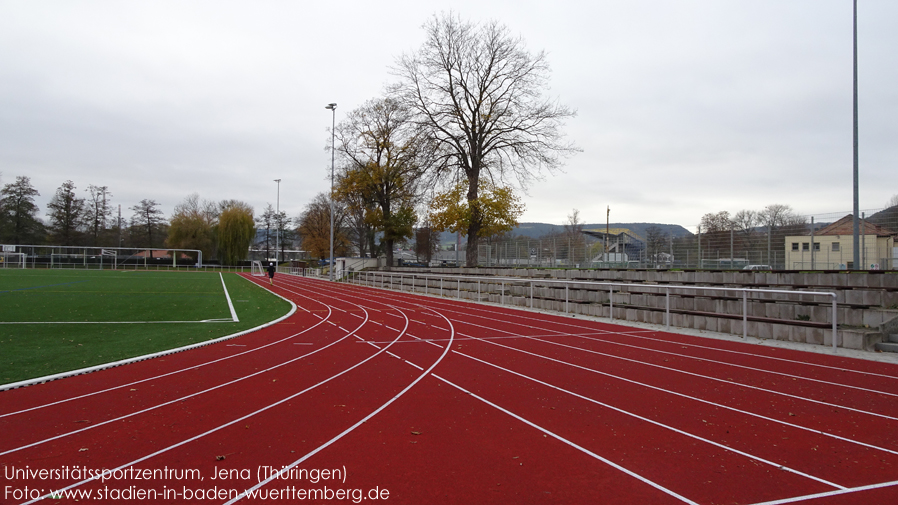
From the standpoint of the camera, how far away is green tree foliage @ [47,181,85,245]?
69188 mm

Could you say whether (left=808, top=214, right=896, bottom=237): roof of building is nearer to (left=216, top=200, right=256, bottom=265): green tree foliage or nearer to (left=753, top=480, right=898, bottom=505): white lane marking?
(left=753, top=480, right=898, bottom=505): white lane marking

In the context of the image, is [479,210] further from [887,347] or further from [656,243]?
[887,347]

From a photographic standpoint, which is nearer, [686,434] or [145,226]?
[686,434]

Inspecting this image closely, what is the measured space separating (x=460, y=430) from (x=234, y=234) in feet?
248

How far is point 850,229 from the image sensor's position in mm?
13906

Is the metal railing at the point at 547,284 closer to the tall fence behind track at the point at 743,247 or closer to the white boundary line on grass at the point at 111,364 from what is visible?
the tall fence behind track at the point at 743,247

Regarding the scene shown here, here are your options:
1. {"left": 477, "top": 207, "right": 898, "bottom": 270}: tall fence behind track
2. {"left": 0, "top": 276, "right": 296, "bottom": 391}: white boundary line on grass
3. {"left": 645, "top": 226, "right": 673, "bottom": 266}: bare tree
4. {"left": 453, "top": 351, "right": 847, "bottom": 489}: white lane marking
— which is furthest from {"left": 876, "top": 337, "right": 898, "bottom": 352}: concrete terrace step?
{"left": 0, "top": 276, "right": 296, "bottom": 391}: white boundary line on grass

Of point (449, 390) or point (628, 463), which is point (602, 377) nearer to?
point (449, 390)

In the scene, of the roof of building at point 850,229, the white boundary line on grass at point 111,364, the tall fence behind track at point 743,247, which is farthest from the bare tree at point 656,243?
the white boundary line on grass at point 111,364

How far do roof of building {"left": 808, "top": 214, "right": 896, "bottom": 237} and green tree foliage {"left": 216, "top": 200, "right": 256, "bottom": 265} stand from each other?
7251 centimetres

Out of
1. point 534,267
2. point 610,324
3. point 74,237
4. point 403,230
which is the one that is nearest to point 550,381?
point 610,324

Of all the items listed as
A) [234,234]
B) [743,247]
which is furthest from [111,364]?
[234,234]

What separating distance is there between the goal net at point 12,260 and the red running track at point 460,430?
71.1 metres

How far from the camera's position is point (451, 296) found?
24.2 metres
